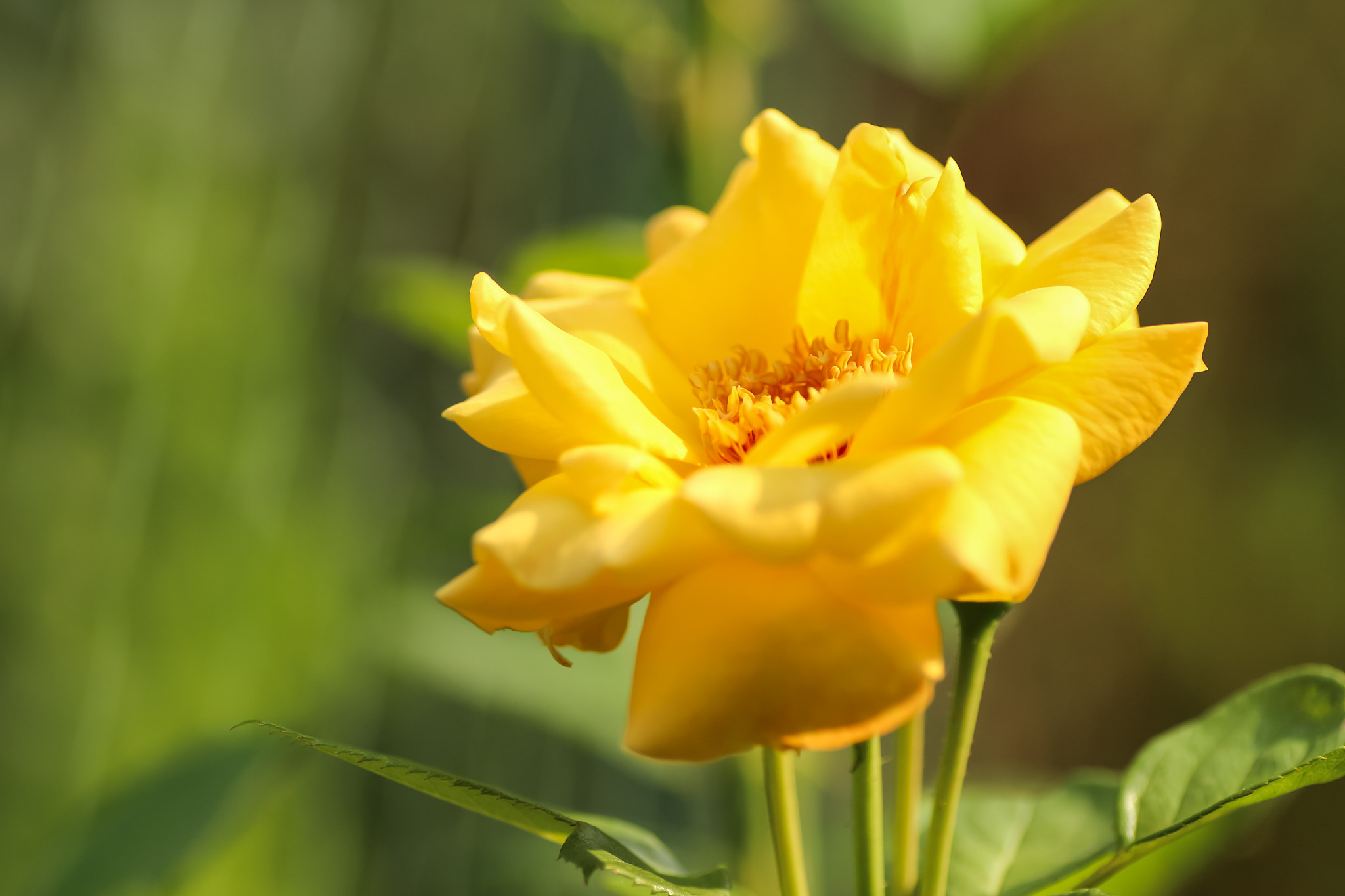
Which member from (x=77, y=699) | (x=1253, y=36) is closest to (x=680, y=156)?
(x=77, y=699)

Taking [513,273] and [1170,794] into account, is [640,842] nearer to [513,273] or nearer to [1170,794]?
[1170,794]

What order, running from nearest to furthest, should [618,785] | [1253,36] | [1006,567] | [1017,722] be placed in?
[1006,567]
[618,785]
[1253,36]
[1017,722]

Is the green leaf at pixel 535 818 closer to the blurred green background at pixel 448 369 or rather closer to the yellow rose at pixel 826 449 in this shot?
the yellow rose at pixel 826 449

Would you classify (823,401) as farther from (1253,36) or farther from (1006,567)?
(1253,36)

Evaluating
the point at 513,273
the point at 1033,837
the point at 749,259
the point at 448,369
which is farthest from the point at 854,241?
the point at 448,369

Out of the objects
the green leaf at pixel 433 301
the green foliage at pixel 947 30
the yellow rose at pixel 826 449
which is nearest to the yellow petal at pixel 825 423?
the yellow rose at pixel 826 449

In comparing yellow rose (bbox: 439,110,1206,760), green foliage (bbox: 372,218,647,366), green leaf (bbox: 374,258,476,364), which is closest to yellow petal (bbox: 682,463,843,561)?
yellow rose (bbox: 439,110,1206,760)
